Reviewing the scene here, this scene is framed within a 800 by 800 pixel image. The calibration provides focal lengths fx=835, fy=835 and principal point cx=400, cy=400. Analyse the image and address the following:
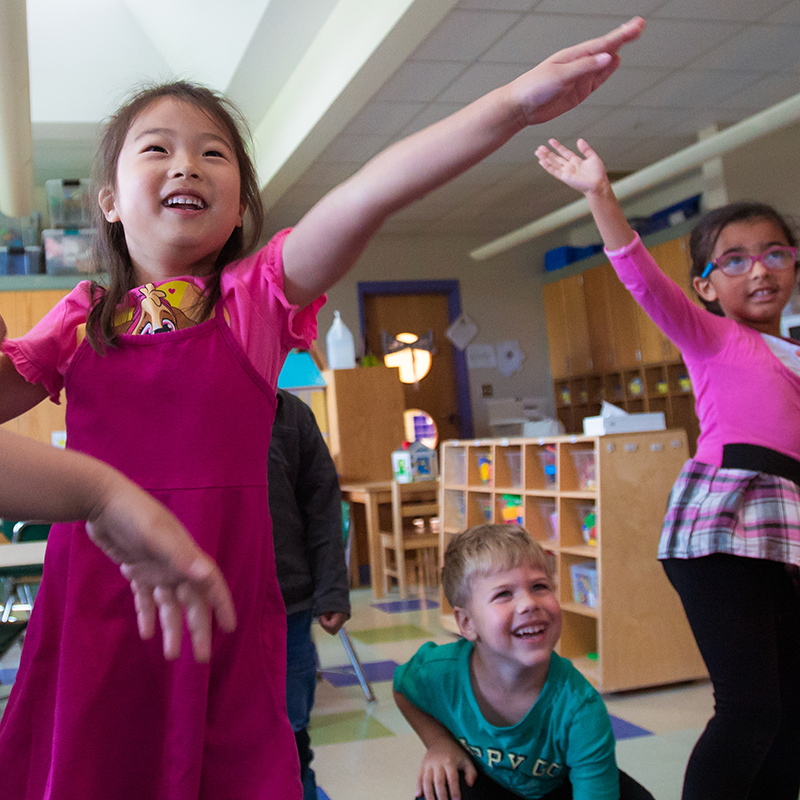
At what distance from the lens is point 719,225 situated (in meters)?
1.61

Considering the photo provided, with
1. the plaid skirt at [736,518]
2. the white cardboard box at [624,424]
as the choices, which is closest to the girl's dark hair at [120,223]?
the plaid skirt at [736,518]

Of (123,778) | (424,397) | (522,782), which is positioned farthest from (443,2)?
(424,397)

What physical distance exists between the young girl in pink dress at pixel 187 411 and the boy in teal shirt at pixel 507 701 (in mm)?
749

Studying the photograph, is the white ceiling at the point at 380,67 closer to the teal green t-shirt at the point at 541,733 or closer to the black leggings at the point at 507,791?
the teal green t-shirt at the point at 541,733

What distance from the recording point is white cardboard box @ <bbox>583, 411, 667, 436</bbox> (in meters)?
2.88

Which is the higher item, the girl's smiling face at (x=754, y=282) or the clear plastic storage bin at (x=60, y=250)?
the clear plastic storage bin at (x=60, y=250)

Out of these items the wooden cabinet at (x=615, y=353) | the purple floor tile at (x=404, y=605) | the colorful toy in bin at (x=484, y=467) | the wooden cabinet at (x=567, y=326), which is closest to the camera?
the colorful toy in bin at (x=484, y=467)

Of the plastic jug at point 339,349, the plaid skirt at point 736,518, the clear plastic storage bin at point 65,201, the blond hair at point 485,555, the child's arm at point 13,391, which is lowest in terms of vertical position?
the blond hair at point 485,555

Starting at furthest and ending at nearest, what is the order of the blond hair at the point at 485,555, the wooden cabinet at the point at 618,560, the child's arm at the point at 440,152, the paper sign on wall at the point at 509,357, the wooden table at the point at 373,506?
1. the paper sign on wall at the point at 509,357
2. the wooden table at the point at 373,506
3. the wooden cabinet at the point at 618,560
4. the blond hair at the point at 485,555
5. the child's arm at the point at 440,152

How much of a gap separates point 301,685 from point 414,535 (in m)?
3.76

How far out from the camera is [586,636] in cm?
320

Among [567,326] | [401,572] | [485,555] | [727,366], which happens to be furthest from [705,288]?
[567,326]

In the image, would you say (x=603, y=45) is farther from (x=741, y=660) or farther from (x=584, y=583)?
(x=584, y=583)

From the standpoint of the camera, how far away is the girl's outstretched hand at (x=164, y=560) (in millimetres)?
511
